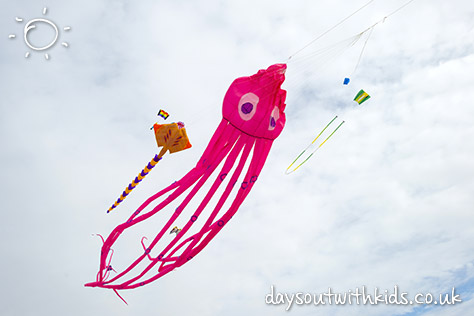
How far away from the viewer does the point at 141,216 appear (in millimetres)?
Answer: 14922

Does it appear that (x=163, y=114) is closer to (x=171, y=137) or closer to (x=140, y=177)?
(x=171, y=137)

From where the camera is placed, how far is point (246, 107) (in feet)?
47.8

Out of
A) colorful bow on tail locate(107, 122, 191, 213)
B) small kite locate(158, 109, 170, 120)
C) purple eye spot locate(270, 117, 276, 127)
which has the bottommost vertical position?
colorful bow on tail locate(107, 122, 191, 213)

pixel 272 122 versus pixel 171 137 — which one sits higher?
pixel 272 122

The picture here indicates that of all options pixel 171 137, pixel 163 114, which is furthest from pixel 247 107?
pixel 163 114

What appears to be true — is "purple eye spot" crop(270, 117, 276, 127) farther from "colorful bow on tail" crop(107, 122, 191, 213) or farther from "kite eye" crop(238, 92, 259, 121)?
"colorful bow on tail" crop(107, 122, 191, 213)

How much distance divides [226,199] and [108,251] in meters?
5.14

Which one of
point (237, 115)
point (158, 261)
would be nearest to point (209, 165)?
point (237, 115)

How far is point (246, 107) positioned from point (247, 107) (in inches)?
1.4

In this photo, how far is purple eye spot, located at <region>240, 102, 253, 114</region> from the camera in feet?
47.8

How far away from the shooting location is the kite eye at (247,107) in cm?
1455

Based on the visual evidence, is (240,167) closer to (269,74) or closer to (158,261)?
(269,74)

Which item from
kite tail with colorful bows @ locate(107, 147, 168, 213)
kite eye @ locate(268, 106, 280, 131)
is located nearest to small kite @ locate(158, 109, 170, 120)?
kite tail with colorful bows @ locate(107, 147, 168, 213)

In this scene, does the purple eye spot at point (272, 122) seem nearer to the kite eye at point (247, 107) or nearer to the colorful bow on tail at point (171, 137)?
the kite eye at point (247, 107)
